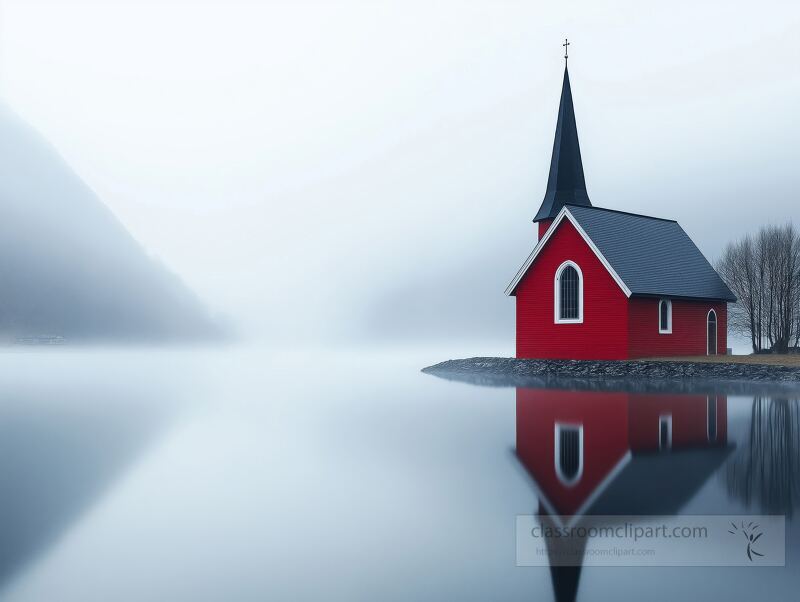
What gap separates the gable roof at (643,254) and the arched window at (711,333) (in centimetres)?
111

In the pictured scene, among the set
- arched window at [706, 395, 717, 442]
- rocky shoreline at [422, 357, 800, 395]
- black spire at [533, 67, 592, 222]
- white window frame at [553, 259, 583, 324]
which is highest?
black spire at [533, 67, 592, 222]

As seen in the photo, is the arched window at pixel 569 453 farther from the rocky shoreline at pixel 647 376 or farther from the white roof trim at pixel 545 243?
the white roof trim at pixel 545 243

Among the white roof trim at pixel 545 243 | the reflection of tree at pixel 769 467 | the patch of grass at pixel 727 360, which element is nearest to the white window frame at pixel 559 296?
the white roof trim at pixel 545 243

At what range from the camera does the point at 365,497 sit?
9305 millimetres

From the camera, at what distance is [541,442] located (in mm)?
13055

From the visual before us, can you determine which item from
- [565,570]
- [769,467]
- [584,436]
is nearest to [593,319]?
[584,436]

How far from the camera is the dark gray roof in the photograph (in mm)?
35750

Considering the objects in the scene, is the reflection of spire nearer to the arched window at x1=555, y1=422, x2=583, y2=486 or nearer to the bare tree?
the arched window at x1=555, y1=422, x2=583, y2=486

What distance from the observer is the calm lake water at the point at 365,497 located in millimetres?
6168

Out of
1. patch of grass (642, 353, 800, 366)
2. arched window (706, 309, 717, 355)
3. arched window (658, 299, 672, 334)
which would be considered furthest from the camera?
arched window (706, 309, 717, 355)

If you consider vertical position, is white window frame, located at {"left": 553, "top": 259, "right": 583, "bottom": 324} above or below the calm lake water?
above

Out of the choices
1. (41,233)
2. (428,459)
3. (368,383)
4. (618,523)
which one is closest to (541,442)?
(428,459)

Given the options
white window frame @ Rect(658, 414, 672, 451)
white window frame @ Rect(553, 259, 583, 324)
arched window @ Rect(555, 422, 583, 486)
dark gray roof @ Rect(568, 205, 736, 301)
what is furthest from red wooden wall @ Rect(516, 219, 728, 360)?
arched window @ Rect(555, 422, 583, 486)

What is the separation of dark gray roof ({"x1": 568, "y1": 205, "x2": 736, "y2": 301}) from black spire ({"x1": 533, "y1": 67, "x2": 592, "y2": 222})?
9.76 ft
